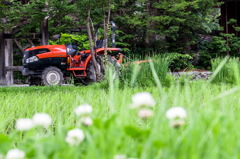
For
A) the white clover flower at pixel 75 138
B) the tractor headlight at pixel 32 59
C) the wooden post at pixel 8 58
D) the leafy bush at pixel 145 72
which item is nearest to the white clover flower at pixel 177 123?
the white clover flower at pixel 75 138

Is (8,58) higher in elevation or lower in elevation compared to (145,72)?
higher

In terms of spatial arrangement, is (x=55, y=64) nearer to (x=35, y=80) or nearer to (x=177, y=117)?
(x=35, y=80)

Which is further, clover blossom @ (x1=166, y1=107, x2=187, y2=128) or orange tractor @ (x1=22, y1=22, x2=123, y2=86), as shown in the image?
orange tractor @ (x1=22, y1=22, x2=123, y2=86)

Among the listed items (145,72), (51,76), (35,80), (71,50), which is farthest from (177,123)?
(35,80)

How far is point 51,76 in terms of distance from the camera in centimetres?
568

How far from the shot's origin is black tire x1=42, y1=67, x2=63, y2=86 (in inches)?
221

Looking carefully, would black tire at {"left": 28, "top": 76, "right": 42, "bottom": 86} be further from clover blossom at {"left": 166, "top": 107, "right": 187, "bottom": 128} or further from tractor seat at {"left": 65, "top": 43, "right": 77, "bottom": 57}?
clover blossom at {"left": 166, "top": 107, "right": 187, "bottom": 128}

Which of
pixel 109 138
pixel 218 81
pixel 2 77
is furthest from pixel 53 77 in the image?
pixel 109 138

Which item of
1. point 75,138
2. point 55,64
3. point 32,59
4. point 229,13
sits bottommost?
point 75,138

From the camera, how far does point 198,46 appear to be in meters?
11.7

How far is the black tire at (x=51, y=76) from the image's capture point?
5617 millimetres

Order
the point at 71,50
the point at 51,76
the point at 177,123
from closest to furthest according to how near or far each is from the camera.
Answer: the point at 177,123
the point at 51,76
the point at 71,50

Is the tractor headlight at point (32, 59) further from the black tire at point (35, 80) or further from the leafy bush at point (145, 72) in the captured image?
the leafy bush at point (145, 72)

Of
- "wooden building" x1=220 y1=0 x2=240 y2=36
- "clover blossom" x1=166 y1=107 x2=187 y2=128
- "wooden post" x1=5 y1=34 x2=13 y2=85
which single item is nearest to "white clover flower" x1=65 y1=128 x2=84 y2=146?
"clover blossom" x1=166 y1=107 x2=187 y2=128
